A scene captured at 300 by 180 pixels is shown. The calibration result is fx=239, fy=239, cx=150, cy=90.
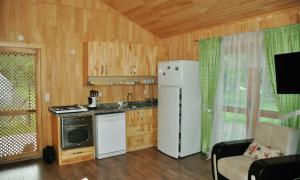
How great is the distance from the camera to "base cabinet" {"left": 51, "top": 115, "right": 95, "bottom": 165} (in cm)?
418

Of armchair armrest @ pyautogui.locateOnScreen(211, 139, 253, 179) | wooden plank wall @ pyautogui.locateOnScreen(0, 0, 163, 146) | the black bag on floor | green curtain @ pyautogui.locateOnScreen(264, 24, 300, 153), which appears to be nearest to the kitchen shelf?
wooden plank wall @ pyautogui.locateOnScreen(0, 0, 163, 146)

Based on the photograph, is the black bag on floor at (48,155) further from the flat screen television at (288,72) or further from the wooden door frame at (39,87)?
the flat screen television at (288,72)

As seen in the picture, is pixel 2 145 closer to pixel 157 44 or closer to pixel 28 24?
pixel 28 24

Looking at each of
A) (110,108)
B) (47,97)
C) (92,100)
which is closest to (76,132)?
(92,100)

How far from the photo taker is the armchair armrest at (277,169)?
8.31ft

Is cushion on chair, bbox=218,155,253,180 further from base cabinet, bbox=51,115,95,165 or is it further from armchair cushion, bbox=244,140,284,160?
base cabinet, bbox=51,115,95,165

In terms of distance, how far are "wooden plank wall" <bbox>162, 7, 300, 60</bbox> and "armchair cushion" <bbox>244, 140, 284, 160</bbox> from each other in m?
1.74

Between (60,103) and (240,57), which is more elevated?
(240,57)

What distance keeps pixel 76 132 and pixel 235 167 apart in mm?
2730

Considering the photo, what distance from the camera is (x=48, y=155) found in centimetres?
425

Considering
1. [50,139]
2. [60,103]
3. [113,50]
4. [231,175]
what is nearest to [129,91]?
[113,50]

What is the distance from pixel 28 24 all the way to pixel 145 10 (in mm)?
2207

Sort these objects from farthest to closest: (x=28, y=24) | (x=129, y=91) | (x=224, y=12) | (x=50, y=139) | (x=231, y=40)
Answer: (x=129, y=91) → (x=50, y=139) → (x=28, y=24) → (x=231, y=40) → (x=224, y=12)

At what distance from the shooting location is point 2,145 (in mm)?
4250
